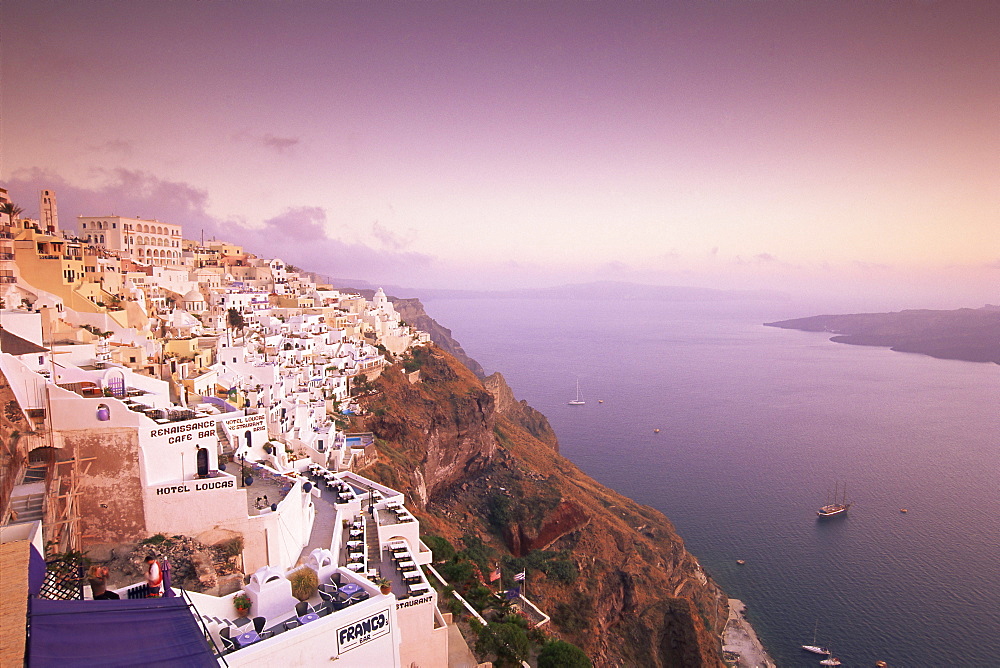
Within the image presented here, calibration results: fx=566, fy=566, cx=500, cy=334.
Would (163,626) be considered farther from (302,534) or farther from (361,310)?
(361,310)

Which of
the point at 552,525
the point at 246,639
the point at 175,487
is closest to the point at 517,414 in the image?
the point at 552,525

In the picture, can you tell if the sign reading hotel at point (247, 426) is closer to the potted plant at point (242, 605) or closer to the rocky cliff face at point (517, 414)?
the potted plant at point (242, 605)

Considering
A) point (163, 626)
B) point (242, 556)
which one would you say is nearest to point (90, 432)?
point (242, 556)

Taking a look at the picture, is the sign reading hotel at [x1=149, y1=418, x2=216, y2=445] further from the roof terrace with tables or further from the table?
the table

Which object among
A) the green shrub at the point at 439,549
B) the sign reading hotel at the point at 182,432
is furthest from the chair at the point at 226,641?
the green shrub at the point at 439,549

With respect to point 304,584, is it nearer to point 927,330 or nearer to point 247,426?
point 247,426

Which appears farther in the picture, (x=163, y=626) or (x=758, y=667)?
(x=758, y=667)

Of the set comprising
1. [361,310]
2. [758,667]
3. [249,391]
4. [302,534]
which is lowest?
[758,667]
